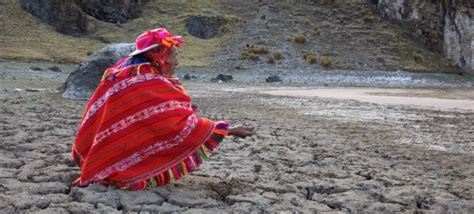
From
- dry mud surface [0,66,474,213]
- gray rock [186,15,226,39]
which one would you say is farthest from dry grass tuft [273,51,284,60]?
dry mud surface [0,66,474,213]

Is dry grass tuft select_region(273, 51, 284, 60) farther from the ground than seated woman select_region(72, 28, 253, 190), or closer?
closer

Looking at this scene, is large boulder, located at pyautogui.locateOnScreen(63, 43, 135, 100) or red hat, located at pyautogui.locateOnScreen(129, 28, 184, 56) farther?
large boulder, located at pyautogui.locateOnScreen(63, 43, 135, 100)

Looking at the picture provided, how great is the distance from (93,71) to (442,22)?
3294 centimetres

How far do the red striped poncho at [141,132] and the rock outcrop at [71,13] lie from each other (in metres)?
33.1

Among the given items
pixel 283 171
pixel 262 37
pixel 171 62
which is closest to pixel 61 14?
pixel 262 37

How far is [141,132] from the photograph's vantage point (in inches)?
181

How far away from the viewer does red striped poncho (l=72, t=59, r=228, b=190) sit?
4570mm

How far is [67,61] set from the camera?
29.3m

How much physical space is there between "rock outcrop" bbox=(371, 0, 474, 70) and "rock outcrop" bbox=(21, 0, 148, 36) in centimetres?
1920

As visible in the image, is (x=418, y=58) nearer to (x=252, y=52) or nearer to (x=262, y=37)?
(x=262, y=37)

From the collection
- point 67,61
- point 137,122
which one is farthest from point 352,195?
point 67,61

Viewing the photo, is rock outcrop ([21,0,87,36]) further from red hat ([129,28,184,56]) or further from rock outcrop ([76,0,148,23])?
red hat ([129,28,184,56])

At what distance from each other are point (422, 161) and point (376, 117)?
4802mm

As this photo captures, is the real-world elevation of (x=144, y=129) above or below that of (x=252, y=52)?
above
